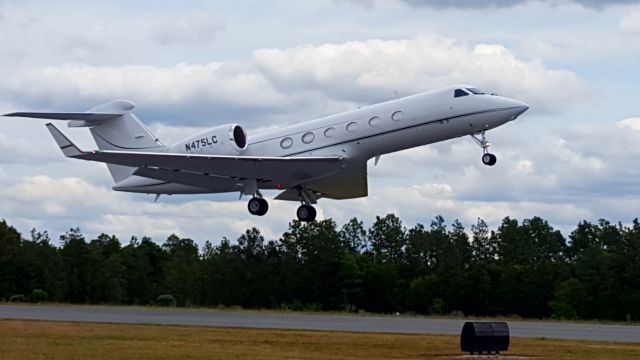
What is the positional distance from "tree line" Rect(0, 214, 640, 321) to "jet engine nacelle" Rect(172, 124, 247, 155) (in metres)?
30.0

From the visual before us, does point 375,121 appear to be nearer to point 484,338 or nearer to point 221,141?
point 221,141

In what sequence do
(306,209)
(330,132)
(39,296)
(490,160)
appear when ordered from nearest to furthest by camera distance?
(490,160)
(330,132)
(306,209)
(39,296)

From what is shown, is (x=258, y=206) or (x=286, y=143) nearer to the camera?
(x=286, y=143)

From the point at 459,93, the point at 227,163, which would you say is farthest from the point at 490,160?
the point at 227,163

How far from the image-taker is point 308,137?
3762cm

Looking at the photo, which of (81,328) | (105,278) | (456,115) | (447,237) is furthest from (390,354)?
(447,237)

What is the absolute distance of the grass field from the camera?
→ 79.3 feet

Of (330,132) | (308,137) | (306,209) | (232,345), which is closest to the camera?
(232,345)

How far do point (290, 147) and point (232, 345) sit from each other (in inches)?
504

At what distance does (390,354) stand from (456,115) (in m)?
11.6

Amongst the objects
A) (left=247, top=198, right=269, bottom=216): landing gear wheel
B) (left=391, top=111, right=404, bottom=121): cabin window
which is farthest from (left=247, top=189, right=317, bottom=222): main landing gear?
(left=391, top=111, right=404, bottom=121): cabin window

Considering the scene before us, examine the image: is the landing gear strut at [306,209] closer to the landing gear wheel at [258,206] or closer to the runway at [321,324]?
the landing gear wheel at [258,206]

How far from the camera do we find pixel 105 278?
8275cm

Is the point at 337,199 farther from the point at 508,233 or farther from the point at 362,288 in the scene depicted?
the point at 508,233
